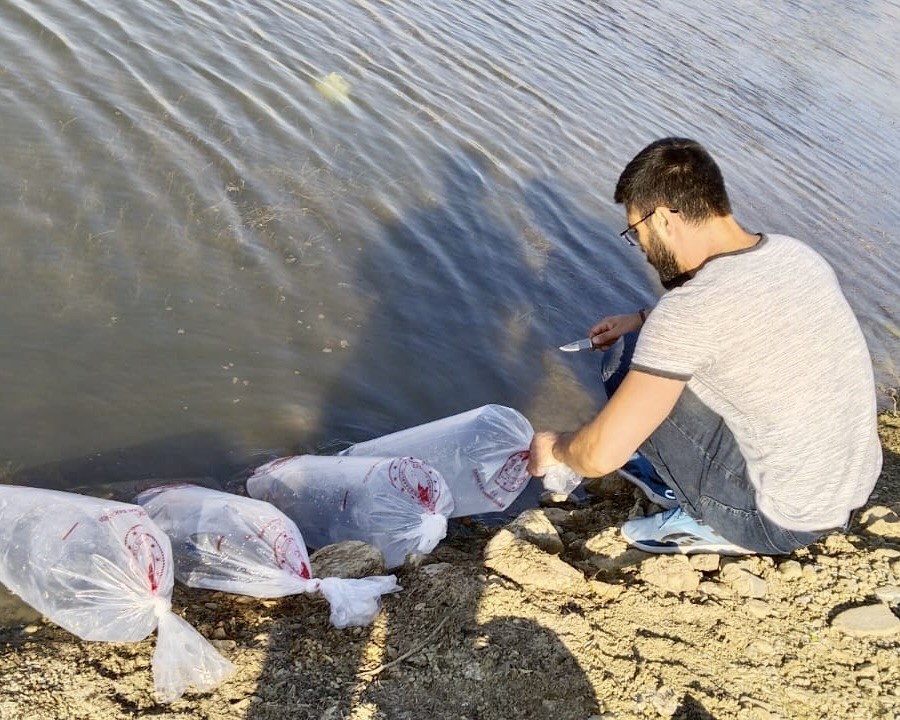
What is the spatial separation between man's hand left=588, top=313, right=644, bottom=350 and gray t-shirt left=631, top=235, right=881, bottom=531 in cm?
93

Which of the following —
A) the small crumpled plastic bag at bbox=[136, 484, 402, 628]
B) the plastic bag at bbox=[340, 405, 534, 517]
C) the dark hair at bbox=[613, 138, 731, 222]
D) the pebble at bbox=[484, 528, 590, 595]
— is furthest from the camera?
the plastic bag at bbox=[340, 405, 534, 517]

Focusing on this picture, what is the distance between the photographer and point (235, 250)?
199 inches

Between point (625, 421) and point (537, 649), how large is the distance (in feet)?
2.78

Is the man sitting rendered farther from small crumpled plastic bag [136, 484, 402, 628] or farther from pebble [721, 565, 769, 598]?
small crumpled plastic bag [136, 484, 402, 628]

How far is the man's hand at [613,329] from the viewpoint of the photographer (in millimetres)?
3848

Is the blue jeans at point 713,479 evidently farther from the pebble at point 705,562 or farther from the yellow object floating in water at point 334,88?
the yellow object floating in water at point 334,88

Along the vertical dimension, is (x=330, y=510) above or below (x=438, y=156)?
below

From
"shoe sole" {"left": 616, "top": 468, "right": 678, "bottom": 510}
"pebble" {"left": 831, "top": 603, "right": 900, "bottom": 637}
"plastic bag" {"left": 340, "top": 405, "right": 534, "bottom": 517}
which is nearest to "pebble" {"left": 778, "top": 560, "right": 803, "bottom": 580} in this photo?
"pebble" {"left": 831, "top": 603, "right": 900, "bottom": 637}

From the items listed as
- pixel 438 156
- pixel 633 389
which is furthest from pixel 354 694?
pixel 438 156

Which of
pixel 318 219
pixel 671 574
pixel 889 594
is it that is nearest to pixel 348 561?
pixel 671 574

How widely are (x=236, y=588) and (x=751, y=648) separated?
1915 mm

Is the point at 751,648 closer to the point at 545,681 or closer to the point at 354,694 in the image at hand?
the point at 545,681

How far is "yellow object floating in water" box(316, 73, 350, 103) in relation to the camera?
Answer: 7.28 meters

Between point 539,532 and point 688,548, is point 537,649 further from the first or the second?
point 688,548
